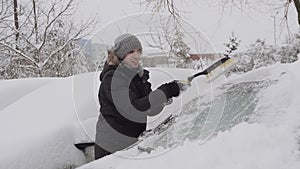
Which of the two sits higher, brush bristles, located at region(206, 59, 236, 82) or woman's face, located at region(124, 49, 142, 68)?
woman's face, located at region(124, 49, 142, 68)

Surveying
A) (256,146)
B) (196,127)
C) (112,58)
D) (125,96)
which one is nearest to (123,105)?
(125,96)

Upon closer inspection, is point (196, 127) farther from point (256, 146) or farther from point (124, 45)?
point (124, 45)

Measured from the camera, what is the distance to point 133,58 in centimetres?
230

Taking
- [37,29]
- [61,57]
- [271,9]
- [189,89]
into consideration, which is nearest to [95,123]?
[189,89]

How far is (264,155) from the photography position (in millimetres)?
1331

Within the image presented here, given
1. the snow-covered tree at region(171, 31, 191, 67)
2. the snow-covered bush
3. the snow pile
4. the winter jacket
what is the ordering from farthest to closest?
the snow-covered bush → the snow-covered tree at region(171, 31, 191, 67) → the winter jacket → the snow pile

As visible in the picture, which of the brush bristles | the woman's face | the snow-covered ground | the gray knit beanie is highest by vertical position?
the gray knit beanie

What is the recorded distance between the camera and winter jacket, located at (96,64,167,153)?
2.20 metres

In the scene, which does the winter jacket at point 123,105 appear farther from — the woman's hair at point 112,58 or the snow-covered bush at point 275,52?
the snow-covered bush at point 275,52

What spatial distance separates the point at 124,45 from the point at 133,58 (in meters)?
0.10

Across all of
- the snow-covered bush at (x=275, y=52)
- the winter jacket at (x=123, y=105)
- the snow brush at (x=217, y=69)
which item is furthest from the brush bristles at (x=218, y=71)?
the snow-covered bush at (x=275, y=52)

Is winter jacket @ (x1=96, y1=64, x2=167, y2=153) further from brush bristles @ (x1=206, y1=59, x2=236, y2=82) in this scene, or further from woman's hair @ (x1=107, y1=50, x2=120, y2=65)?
brush bristles @ (x1=206, y1=59, x2=236, y2=82)

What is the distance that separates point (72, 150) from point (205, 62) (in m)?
1.34

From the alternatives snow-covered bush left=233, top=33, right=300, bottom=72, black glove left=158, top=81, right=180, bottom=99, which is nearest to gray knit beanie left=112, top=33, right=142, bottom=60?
black glove left=158, top=81, right=180, bottom=99
